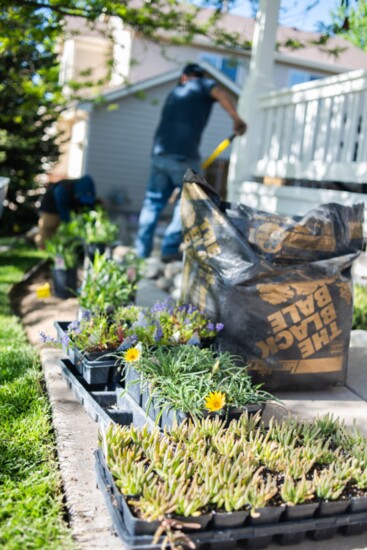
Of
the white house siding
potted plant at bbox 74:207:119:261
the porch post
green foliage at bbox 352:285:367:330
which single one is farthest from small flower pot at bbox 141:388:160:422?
the white house siding

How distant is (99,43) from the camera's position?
19125 millimetres

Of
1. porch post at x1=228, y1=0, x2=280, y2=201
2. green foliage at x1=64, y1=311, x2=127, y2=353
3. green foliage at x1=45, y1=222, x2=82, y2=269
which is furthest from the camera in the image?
porch post at x1=228, y1=0, x2=280, y2=201

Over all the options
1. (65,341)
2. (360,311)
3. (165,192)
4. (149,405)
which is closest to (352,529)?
(149,405)

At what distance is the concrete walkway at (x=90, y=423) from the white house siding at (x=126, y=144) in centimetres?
987

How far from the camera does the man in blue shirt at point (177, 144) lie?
6.83 meters

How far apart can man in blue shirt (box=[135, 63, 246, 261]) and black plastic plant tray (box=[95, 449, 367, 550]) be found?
4.85 meters

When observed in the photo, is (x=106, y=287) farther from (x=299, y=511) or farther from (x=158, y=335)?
(x=299, y=511)

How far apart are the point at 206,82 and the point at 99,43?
45.3 feet

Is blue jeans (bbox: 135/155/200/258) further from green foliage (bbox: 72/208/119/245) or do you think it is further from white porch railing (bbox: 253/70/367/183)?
white porch railing (bbox: 253/70/367/183)

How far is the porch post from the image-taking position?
6941 mm

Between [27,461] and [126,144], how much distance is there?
13014 millimetres

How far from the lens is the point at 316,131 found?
6551mm

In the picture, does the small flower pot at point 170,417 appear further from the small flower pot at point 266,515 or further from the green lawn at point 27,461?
the small flower pot at point 266,515

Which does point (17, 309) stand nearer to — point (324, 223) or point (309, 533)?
point (324, 223)
